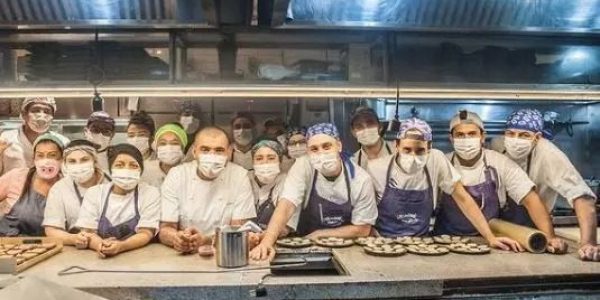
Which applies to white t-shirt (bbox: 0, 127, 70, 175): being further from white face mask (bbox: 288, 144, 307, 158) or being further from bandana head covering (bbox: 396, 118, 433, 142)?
bandana head covering (bbox: 396, 118, 433, 142)

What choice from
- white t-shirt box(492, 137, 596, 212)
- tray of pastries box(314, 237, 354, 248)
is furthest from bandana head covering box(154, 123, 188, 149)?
white t-shirt box(492, 137, 596, 212)

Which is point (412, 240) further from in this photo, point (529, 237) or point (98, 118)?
point (98, 118)

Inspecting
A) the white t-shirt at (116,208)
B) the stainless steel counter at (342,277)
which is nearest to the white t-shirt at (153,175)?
the white t-shirt at (116,208)

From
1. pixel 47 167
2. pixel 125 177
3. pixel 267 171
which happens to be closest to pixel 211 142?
pixel 267 171

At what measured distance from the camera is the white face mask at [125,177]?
9.68ft

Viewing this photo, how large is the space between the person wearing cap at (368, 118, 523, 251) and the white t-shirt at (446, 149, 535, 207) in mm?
157

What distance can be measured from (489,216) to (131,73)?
3.14 metres

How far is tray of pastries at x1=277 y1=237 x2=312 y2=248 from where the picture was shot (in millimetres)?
2854

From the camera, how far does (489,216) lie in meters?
3.32

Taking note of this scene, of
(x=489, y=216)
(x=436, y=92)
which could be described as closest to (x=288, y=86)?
(x=436, y=92)

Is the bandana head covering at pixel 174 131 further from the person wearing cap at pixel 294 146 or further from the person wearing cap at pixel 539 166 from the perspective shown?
the person wearing cap at pixel 539 166

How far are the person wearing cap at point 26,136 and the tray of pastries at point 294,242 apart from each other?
2.07 meters

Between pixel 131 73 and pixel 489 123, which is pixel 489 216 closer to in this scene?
pixel 489 123

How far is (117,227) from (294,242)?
3.72ft
